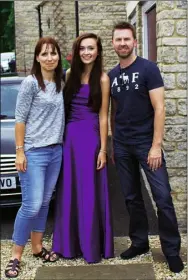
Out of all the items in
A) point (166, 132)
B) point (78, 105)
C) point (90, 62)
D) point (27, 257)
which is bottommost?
point (27, 257)

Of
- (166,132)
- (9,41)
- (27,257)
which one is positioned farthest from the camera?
(9,41)

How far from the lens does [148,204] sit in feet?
19.3

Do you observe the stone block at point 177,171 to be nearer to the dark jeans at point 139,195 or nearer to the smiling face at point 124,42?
the dark jeans at point 139,195

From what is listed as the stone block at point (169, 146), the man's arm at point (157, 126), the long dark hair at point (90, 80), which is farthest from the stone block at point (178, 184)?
the long dark hair at point (90, 80)

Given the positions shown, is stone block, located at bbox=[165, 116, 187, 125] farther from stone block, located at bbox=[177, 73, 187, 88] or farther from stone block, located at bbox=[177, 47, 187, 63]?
stone block, located at bbox=[177, 47, 187, 63]

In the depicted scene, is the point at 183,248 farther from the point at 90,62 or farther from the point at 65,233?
the point at 90,62

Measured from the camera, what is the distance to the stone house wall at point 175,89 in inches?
178

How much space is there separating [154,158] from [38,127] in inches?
38.3

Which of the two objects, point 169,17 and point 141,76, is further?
point 169,17

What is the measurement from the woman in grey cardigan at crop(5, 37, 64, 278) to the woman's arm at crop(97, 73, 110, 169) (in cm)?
34

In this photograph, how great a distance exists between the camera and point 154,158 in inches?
147

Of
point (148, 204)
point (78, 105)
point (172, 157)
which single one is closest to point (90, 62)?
point (78, 105)

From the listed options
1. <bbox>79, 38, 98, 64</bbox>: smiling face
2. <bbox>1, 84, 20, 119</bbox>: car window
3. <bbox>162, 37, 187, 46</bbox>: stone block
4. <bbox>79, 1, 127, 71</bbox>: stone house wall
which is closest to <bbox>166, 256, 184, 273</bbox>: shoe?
<bbox>79, 38, 98, 64</bbox>: smiling face

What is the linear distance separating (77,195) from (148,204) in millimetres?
1956
